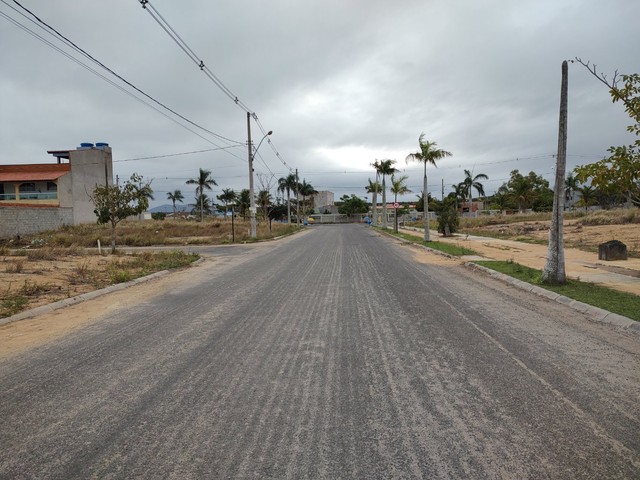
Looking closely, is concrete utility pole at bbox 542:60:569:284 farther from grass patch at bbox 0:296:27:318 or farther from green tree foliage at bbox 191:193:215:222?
green tree foliage at bbox 191:193:215:222

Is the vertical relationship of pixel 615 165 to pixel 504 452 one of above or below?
above

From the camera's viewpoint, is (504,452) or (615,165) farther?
(615,165)

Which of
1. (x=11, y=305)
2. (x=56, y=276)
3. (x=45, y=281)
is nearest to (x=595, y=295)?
(x=11, y=305)

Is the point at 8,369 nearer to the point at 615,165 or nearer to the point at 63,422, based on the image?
the point at 63,422

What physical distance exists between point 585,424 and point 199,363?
3839mm

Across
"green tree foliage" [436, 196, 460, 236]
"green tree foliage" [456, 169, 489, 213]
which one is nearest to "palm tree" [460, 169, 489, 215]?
"green tree foliage" [456, 169, 489, 213]

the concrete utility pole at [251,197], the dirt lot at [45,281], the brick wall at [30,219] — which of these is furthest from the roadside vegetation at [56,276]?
the brick wall at [30,219]

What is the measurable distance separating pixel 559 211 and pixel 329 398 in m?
8.80

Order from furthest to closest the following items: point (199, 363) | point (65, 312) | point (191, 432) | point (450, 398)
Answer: point (65, 312) < point (199, 363) < point (450, 398) < point (191, 432)

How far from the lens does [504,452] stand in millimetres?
3020

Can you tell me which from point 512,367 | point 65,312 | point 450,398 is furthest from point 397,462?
point 65,312

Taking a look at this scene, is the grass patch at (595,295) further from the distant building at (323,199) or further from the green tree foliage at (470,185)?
the distant building at (323,199)

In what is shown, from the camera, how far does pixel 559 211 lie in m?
10.4

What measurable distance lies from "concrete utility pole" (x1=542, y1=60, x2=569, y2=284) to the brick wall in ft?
117
